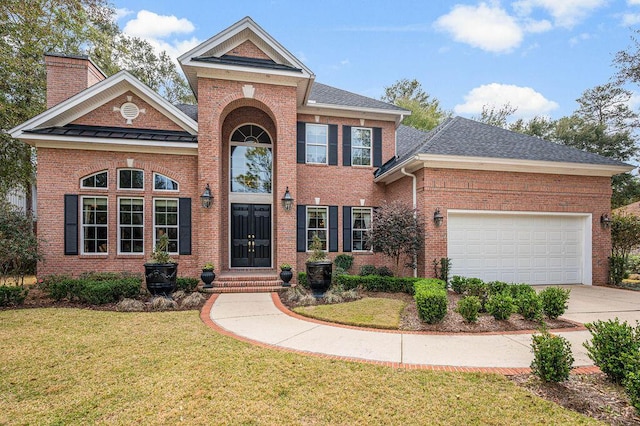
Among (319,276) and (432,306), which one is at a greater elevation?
(319,276)

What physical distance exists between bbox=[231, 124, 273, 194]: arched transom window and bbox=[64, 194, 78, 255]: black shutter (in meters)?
4.78

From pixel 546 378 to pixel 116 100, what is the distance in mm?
12591

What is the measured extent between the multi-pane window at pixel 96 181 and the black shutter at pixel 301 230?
629 cm

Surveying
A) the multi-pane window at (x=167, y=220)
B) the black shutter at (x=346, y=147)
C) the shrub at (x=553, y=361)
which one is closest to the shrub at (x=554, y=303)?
the shrub at (x=553, y=361)

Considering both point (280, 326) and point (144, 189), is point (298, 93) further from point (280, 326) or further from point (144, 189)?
point (280, 326)

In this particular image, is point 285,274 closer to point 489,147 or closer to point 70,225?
point 70,225

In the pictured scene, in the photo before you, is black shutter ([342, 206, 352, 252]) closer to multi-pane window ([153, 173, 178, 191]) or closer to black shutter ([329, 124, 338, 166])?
black shutter ([329, 124, 338, 166])

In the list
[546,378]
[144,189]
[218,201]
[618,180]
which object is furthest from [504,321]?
[618,180]

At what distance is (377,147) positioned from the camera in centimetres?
1222

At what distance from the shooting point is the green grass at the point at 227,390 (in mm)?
3027

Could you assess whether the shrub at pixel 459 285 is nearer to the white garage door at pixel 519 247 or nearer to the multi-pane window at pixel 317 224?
the white garage door at pixel 519 247

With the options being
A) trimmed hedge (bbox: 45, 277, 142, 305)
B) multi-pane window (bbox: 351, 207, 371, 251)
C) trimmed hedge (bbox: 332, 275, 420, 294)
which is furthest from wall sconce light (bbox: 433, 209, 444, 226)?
trimmed hedge (bbox: 45, 277, 142, 305)

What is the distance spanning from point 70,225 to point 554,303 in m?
12.8

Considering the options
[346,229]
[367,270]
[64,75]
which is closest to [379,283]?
[367,270]
